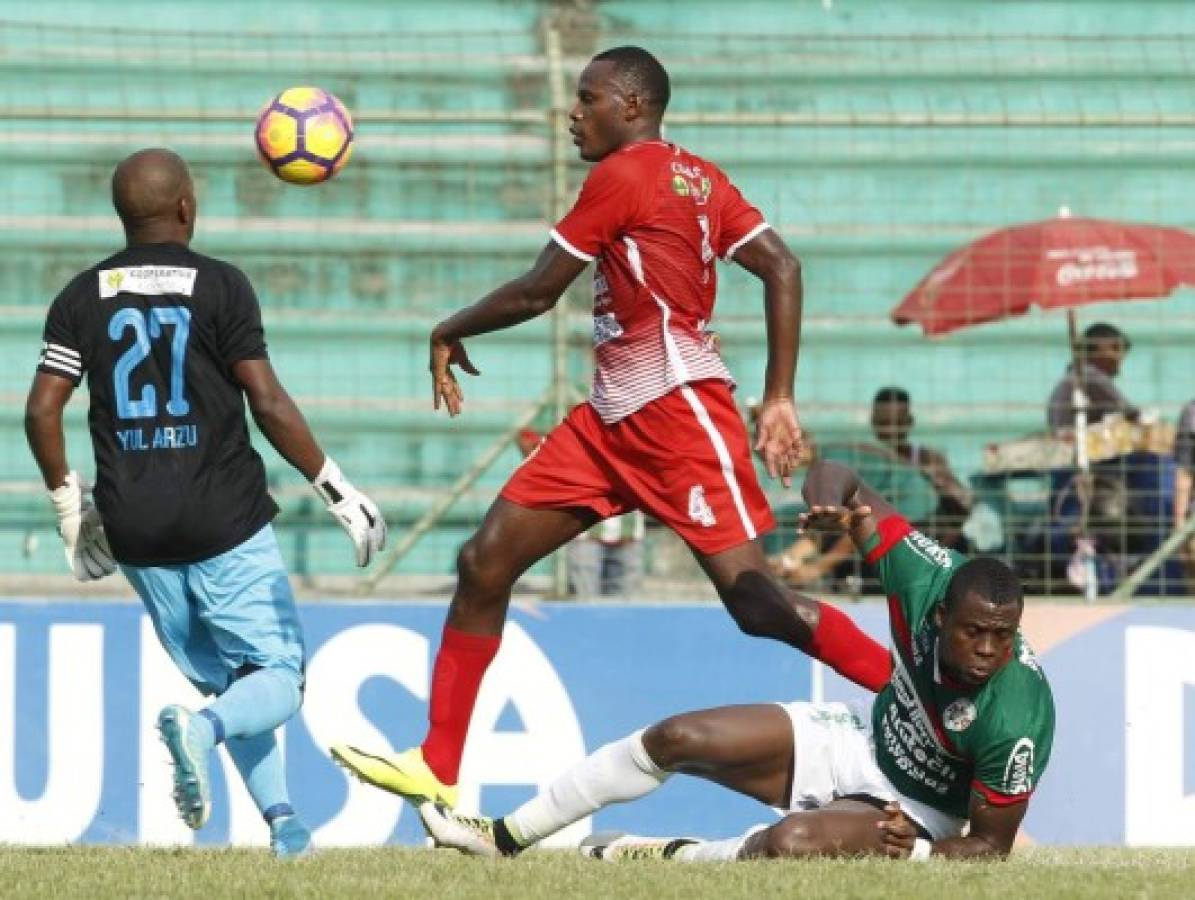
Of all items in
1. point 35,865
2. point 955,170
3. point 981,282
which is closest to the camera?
point 35,865

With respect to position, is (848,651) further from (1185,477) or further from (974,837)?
(1185,477)

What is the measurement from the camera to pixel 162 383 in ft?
22.7

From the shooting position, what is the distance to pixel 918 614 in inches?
274

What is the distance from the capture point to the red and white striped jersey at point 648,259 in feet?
23.5

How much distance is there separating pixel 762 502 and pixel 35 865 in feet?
8.05

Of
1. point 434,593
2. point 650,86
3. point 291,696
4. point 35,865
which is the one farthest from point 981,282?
point 35,865

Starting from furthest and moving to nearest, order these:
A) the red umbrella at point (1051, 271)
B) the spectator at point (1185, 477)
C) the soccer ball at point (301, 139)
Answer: the red umbrella at point (1051, 271), the spectator at point (1185, 477), the soccer ball at point (301, 139)

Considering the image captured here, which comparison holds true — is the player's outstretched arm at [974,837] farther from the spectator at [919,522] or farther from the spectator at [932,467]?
the spectator at [932,467]

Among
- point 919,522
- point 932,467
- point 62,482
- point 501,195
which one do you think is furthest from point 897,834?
point 501,195

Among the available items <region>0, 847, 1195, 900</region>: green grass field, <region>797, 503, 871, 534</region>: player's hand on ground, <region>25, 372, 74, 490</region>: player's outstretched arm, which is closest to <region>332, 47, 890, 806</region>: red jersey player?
<region>797, 503, 871, 534</region>: player's hand on ground

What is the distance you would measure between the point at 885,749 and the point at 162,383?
2.45 m

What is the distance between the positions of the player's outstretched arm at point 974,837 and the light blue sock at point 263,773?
6.14ft

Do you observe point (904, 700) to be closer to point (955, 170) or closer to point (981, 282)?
point (981, 282)

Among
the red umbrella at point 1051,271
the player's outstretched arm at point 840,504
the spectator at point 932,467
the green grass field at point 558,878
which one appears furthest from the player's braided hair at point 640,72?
the red umbrella at point 1051,271
